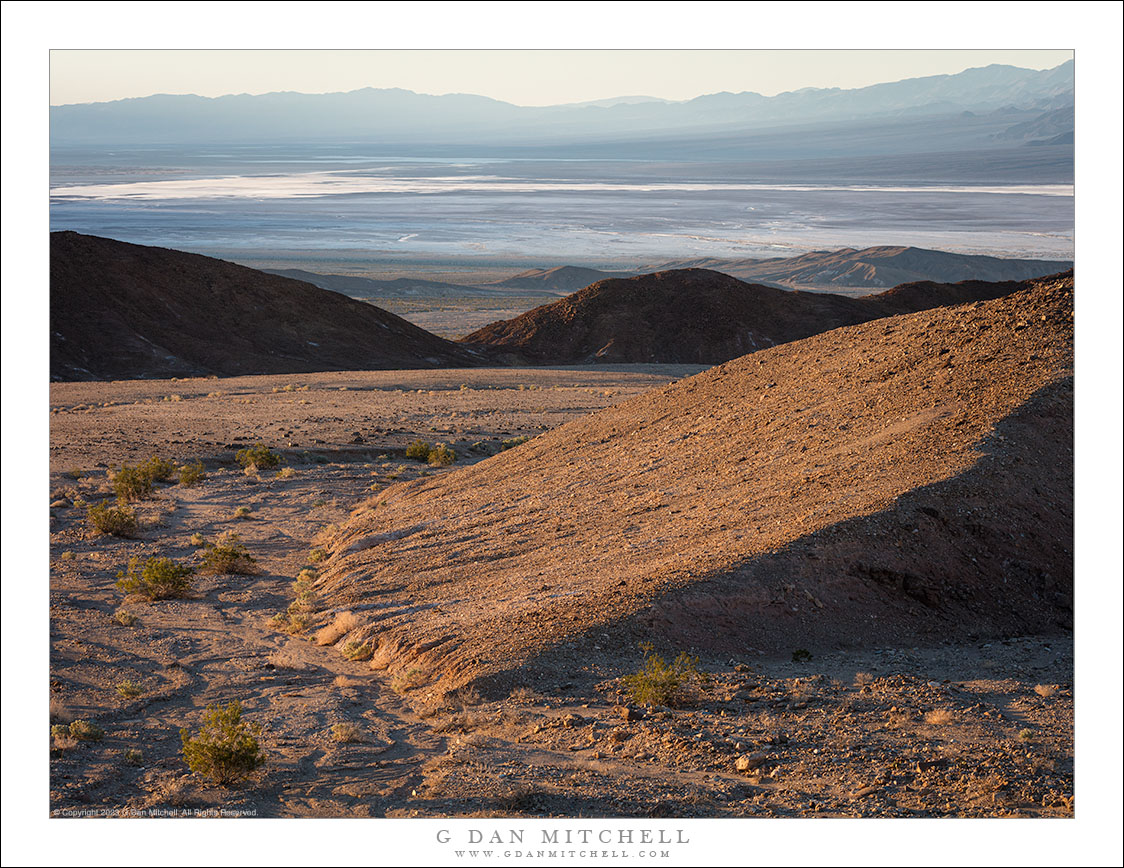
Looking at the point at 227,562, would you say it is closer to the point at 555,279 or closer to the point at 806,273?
the point at 555,279

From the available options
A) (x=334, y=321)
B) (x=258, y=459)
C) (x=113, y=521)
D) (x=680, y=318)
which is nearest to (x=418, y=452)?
(x=258, y=459)

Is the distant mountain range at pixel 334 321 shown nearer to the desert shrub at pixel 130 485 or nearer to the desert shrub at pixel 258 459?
the desert shrub at pixel 258 459

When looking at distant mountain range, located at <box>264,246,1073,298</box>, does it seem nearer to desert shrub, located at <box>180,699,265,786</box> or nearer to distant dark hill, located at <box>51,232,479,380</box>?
distant dark hill, located at <box>51,232,479,380</box>

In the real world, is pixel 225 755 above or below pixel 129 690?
above

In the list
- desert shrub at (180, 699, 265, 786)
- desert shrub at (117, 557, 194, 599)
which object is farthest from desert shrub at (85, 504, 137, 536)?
desert shrub at (180, 699, 265, 786)

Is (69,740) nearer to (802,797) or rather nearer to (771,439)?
(802,797)
